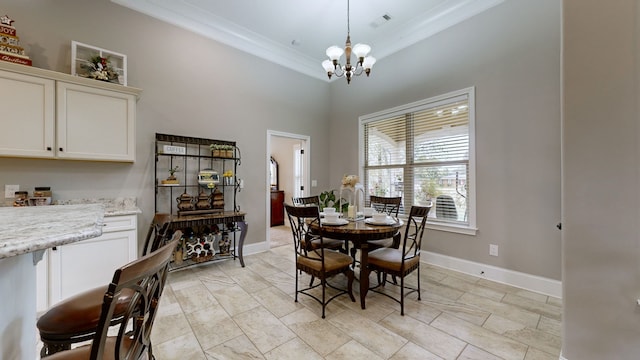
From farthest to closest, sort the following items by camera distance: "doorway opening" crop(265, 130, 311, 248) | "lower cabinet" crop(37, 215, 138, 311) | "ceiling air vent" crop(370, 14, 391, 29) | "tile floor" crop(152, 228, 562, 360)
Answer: "doorway opening" crop(265, 130, 311, 248), "ceiling air vent" crop(370, 14, 391, 29), "lower cabinet" crop(37, 215, 138, 311), "tile floor" crop(152, 228, 562, 360)

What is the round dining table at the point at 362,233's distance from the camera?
7.49 feet

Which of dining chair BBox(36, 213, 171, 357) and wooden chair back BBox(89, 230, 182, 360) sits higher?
wooden chair back BBox(89, 230, 182, 360)

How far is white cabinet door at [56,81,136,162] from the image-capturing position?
8.18 feet

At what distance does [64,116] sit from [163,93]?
43.1 inches

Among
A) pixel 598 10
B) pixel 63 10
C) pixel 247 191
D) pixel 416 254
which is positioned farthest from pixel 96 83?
pixel 598 10

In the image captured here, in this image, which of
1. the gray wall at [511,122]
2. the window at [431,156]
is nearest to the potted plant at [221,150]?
the window at [431,156]

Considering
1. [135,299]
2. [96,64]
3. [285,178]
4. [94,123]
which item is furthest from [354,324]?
[285,178]

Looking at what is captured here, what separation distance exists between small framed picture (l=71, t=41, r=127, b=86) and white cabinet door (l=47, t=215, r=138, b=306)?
63.1 inches

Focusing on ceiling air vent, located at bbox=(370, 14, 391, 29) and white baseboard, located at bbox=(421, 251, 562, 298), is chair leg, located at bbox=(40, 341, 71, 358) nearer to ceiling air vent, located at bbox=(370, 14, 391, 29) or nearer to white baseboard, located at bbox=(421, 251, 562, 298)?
white baseboard, located at bbox=(421, 251, 562, 298)

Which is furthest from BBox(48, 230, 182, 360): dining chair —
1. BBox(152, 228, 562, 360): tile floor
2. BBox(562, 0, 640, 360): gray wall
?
BBox(562, 0, 640, 360): gray wall

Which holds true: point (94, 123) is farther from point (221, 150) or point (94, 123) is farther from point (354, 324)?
point (354, 324)

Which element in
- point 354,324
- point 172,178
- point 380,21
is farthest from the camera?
point 380,21

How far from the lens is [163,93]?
10.9 feet

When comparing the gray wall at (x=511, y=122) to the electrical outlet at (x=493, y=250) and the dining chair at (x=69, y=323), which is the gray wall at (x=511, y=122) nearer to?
the electrical outlet at (x=493, y=250)
